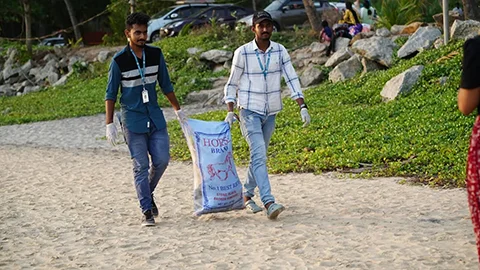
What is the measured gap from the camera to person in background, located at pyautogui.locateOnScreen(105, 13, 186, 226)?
7133mm

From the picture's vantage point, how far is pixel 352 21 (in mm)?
20797

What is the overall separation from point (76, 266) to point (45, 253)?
56 centimetres

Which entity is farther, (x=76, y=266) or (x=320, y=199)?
(x=320, y=199)

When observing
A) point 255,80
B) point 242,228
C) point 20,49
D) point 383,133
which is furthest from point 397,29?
point 20,49

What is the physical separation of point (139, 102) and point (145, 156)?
44 cm

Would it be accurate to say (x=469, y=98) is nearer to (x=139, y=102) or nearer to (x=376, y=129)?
(x=139, y=102)

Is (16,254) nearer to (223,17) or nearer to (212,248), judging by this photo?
(212,248)

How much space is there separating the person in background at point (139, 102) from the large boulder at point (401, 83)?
720 cm

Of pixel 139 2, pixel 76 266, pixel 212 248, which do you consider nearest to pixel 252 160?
pixel 212 248

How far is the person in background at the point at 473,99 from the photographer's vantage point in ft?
13.6

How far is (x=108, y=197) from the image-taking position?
914 cm

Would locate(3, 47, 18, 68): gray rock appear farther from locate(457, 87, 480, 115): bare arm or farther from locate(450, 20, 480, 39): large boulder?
locate(457, 87, 480, 115): bare arm

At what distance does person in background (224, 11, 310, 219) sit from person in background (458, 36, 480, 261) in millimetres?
3026

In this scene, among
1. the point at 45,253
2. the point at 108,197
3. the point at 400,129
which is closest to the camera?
the point at 45,253
